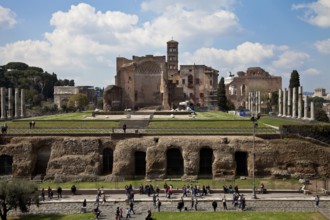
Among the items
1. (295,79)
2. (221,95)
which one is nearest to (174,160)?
(295,79)

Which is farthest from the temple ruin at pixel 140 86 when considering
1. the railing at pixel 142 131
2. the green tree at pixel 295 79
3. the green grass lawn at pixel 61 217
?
the green grass lawn at pixel 61 217

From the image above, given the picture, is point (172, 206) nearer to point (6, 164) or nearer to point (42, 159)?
point (42, 159)

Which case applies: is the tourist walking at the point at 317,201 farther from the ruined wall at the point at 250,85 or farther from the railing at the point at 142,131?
the ruined wall at the point at 250,85

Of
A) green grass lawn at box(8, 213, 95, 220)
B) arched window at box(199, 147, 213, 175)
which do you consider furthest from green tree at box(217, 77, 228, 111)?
green grass lawn at box(8, 213, 95, 220)

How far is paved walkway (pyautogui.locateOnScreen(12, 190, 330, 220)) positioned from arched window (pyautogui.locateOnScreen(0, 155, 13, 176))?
920 cm

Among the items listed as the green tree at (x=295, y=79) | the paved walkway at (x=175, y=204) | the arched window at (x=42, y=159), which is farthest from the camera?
the green tree at (x=295, y=79)

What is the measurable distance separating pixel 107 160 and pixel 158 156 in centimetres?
522

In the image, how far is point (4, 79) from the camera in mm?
117750

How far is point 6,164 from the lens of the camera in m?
37.4

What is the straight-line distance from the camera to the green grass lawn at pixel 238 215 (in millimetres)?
25656

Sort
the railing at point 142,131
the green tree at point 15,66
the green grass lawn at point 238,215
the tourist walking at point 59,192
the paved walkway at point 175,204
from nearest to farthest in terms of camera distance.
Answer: the green grass lawn at point 238,215, the paved walkway at point 175,204, the tourist walking at point 59,192, the railing at point 142,131, the green tree at point 15,66

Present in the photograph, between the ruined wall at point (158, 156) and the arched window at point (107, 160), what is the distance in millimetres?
455

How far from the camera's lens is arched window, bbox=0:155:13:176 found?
123ft

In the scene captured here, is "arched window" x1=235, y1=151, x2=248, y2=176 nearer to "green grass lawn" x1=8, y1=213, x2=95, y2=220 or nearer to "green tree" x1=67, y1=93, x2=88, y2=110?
"green grass lawn" x1=8, y1=213, x2=95, y2=220
